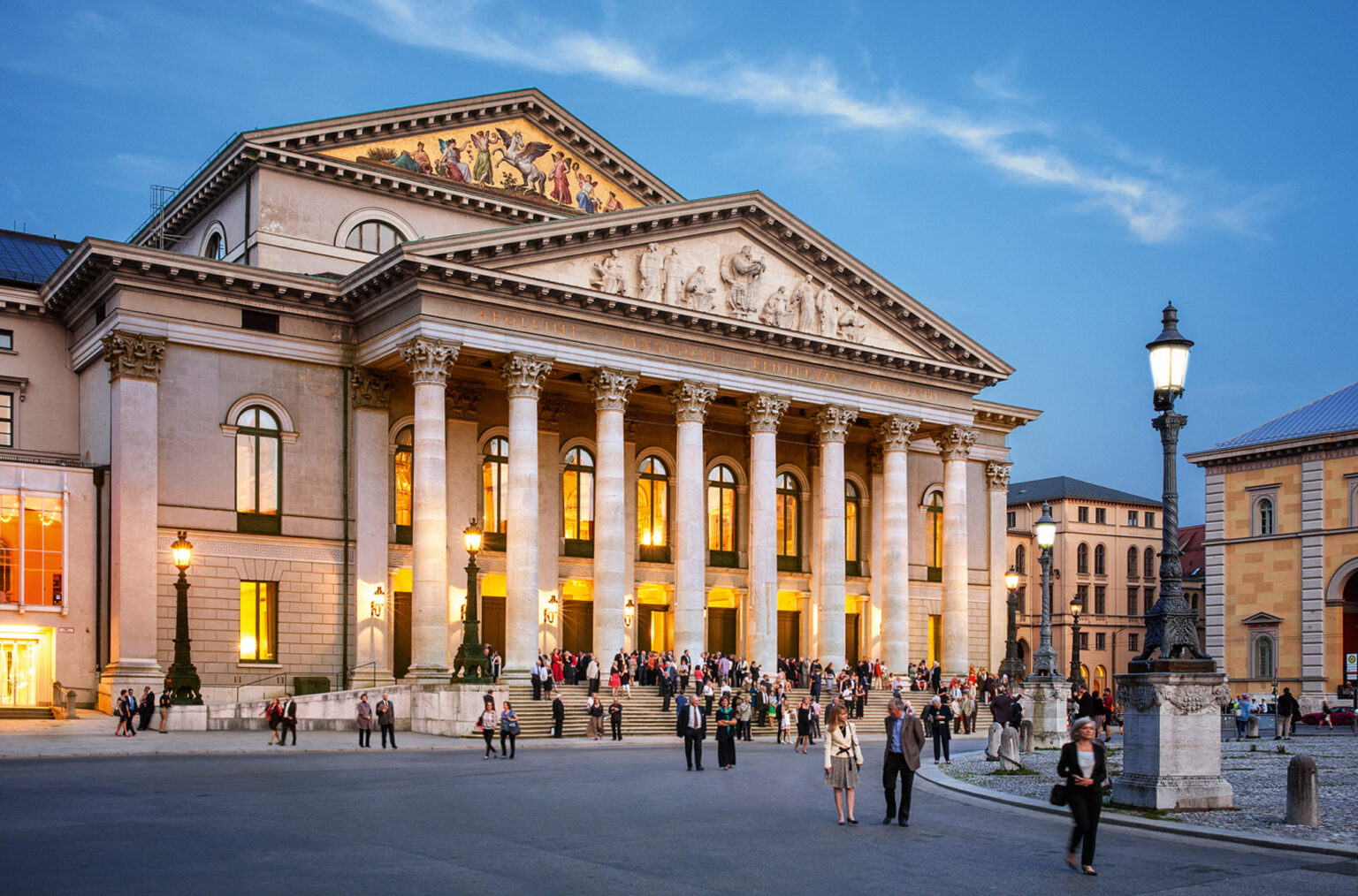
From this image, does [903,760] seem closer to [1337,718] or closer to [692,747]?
[692,747]

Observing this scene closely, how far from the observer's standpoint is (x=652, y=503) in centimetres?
4941

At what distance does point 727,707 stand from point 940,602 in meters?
32.1

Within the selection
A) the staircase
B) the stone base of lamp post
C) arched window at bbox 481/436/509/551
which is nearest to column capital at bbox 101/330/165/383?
arched window at bbox 481/436/509/551

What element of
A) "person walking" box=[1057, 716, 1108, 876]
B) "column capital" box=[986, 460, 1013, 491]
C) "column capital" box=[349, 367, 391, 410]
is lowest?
"person walking" box=[1057, 716, 1108, 876]

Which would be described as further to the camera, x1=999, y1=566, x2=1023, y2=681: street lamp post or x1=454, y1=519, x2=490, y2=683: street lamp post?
x1=999, y1=566, x2=1023, y2=681: street lamp post

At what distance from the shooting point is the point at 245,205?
1718 inches

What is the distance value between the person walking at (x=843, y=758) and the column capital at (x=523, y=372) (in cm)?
2444

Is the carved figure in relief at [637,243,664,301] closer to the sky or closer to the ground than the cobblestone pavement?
closer to the sky

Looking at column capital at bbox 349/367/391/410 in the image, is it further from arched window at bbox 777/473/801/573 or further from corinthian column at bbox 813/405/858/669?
arched window at bbox 777/473/801/573

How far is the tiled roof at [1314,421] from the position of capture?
56281 millimetres

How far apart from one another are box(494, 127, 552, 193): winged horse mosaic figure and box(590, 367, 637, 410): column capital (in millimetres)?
9313

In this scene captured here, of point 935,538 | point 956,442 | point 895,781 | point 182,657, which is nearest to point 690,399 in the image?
point 956,442

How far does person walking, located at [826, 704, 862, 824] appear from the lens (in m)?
17.3

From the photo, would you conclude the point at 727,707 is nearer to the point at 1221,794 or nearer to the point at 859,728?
the point at 1221,794
